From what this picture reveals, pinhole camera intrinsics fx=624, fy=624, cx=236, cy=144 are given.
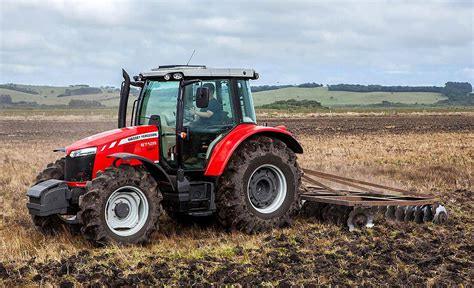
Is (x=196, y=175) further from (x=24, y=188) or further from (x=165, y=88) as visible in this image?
(x=24, y=188)

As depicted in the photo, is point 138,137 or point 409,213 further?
point 409,213

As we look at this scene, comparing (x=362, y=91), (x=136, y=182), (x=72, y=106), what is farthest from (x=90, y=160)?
(x=362, y=91)

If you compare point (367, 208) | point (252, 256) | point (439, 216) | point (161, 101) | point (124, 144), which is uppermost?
point (161, 101)

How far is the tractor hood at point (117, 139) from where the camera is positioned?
27.6 feet

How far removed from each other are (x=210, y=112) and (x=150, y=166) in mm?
1225

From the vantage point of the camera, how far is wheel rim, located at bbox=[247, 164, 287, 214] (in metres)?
9.29

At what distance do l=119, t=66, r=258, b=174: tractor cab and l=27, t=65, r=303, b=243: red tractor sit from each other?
1 cm

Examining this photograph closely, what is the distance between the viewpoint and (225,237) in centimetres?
877

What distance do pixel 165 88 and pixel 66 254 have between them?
279 centimetres

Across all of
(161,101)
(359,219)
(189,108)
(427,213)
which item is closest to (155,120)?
(161,101)

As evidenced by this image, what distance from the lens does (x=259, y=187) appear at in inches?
372

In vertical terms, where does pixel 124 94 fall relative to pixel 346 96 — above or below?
above

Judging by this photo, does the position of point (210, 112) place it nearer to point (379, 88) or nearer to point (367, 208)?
point (367, 208)

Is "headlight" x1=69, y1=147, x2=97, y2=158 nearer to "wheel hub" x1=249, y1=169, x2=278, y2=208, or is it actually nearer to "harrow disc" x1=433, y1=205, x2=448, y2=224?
"wheel hub" x1=249, y1=169, x2=278, y2=208
